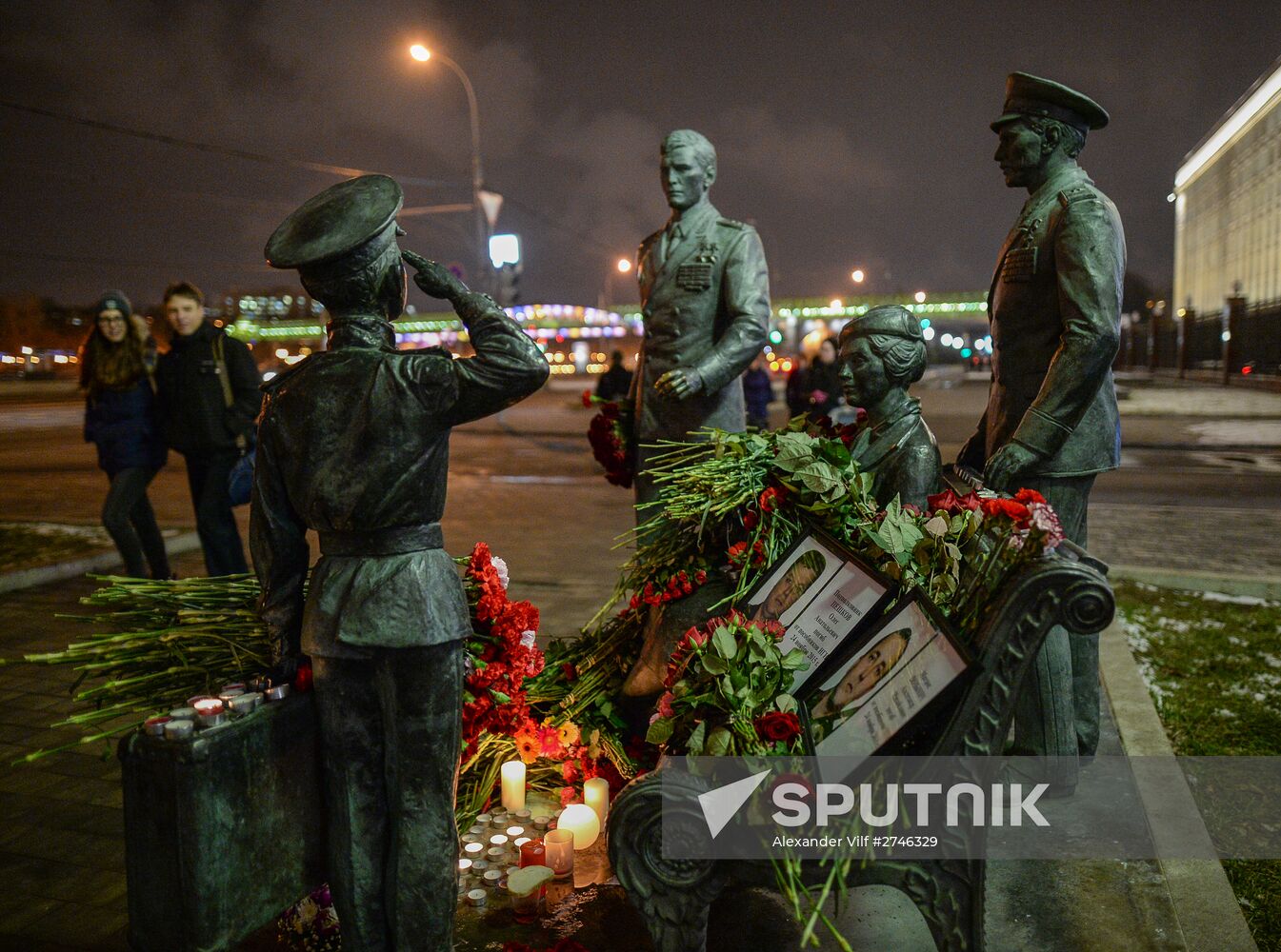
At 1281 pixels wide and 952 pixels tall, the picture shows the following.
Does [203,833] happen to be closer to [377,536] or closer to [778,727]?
[377,536]

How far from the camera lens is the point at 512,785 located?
3504 millimetres

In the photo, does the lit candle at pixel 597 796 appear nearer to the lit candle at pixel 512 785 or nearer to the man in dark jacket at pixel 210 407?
the lit candle at pixel 512 785

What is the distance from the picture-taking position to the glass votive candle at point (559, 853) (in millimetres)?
3057

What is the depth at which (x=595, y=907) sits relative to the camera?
2.97 m

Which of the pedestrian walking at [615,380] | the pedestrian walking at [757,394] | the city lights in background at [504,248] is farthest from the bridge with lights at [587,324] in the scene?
the pedestrian walking at [757,394]

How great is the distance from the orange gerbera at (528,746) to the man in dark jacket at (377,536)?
115 cm

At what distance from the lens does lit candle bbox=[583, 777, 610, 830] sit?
11.2ft

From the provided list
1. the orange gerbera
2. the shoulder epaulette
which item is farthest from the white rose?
the shoulder epaulette

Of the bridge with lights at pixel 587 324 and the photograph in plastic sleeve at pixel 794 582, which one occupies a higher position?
the bridge with lights at pixel 587 324

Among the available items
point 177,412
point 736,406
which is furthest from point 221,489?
point 736,406

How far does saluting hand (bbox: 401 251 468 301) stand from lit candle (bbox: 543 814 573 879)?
5.66ft

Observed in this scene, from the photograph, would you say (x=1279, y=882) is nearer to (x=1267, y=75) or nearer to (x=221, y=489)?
(x=221, y=489)

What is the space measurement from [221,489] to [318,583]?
14.0 feet

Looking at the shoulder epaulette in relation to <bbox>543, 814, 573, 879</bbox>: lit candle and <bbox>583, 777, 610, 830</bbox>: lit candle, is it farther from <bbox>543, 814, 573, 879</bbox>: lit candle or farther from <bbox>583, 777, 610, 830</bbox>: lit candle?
<bbox>543, 814, 573, 879</bbox>: lit candle
